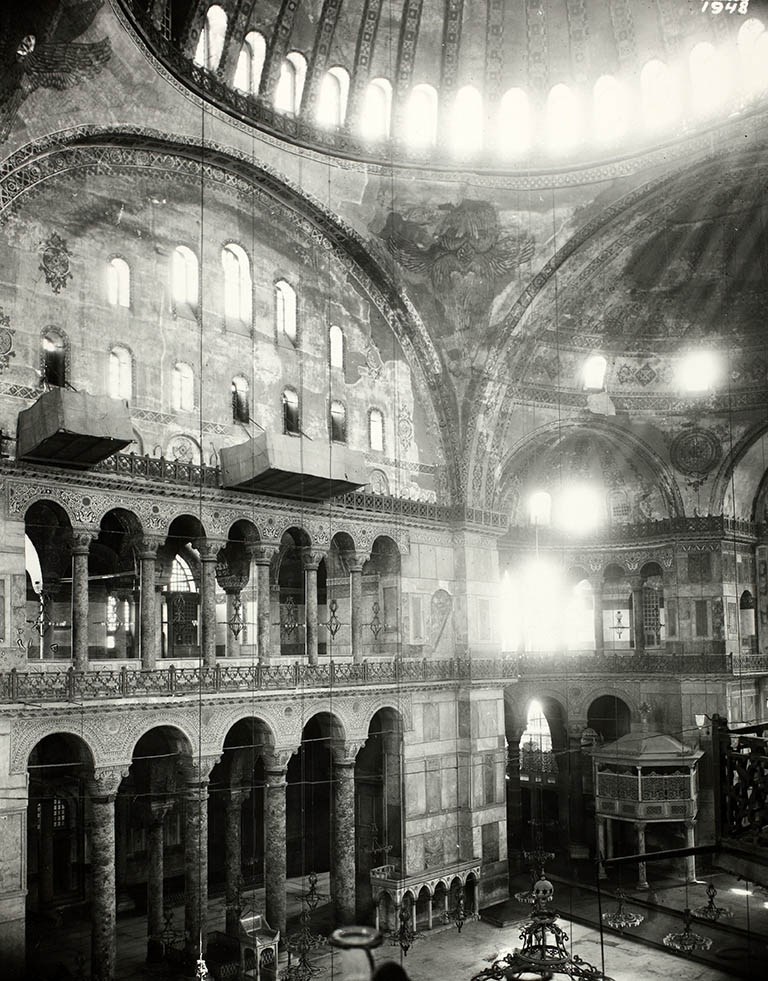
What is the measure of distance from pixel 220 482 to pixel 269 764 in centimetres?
551

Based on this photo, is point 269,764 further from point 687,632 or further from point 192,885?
point 687,632

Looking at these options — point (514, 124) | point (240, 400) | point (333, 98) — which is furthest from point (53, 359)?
point (514, 124)

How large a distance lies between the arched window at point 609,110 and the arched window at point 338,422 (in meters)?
7.77

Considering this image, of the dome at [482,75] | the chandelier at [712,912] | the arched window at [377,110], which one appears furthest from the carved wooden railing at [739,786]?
the arched window at [377,110]

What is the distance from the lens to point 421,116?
2227 centimetres

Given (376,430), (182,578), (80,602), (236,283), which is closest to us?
(80,602)

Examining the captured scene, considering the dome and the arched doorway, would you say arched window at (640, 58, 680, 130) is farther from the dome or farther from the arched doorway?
the arched doorway

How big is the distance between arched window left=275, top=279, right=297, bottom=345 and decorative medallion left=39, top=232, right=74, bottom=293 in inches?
188

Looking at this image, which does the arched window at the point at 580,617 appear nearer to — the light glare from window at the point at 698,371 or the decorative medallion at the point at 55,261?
the light glare from window at the point at 698,371

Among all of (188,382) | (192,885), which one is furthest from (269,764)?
(188,382)

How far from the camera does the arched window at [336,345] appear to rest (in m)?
22.6

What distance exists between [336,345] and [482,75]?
6330mm

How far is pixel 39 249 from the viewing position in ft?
57.9

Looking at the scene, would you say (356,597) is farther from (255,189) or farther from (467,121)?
(467,121)
